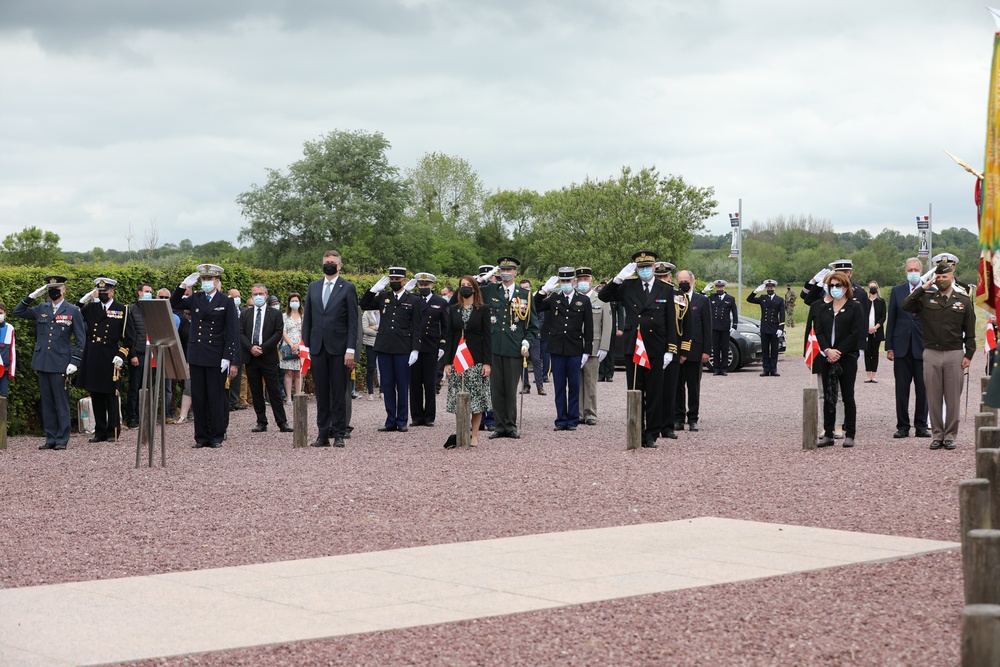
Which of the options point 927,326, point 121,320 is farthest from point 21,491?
point 927,326

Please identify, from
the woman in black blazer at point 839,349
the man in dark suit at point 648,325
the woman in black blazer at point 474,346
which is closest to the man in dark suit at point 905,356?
the woman in black blazer at point 839,349

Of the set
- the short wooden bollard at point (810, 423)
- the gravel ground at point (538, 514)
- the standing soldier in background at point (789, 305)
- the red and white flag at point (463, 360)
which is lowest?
the gravel ground at point (538, 514)

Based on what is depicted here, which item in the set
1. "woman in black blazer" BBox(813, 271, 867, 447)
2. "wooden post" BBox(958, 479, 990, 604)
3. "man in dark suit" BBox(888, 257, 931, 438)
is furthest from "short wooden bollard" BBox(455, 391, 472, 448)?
"wooden post" BBox(958, 479, 990, 604)

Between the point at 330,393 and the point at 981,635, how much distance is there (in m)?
12.2

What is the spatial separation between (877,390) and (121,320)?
14.6m

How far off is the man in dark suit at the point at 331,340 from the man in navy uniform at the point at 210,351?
1006mm

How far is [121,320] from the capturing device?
1733 centimetres

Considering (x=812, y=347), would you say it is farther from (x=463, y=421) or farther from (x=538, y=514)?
(x=538, y=514)

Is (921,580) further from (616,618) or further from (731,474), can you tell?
(731,474)

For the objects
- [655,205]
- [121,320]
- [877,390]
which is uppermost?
[655,205]

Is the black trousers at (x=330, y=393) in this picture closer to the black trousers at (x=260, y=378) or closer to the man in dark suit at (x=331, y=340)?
the man in dark suit at (x=331, y=340)

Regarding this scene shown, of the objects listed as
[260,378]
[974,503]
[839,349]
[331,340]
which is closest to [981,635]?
[974,503]

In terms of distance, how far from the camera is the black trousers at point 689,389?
17891mm

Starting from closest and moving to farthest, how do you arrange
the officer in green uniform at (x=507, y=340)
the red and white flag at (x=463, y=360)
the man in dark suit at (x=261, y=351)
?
the red and white flag at (x=463, y=360) → the officer in green uniform at (x=507, y=340) → the man in dark suit at (x=261, y=351)
